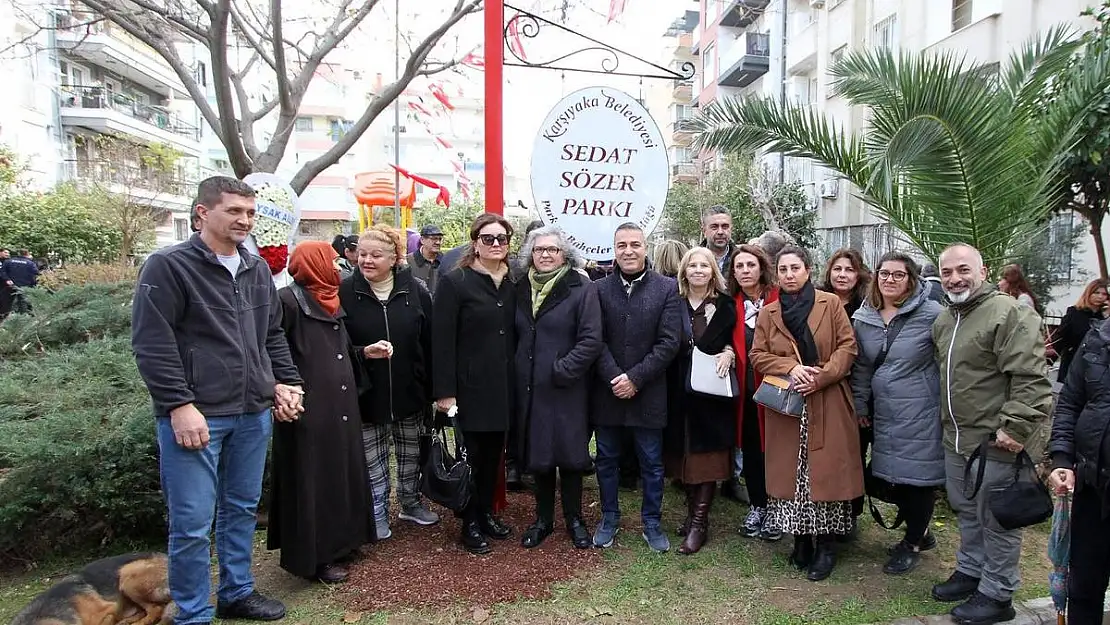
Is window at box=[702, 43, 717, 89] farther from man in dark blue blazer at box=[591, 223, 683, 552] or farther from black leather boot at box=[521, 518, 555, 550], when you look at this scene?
black leather boot at box=[521, 518, 555, 550]

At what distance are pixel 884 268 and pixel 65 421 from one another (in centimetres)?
489

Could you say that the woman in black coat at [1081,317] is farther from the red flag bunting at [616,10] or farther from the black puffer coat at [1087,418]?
the red flag bunting at [616,10]

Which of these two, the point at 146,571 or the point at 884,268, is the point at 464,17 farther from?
the point at 146,571

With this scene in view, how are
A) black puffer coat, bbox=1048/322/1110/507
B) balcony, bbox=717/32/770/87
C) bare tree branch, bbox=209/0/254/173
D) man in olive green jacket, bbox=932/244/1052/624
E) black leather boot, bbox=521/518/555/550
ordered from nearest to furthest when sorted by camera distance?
black puffer coat, bbox=1048/322/1110/507 < man in olive green jacket, bbox=932/244/1052/624 < black leather boot, bbox=521/518/555/550 < bare tree branch, bbox=209/0/254/173 < balcony, bbox=717/32/770/87

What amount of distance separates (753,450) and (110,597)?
363 centimetres

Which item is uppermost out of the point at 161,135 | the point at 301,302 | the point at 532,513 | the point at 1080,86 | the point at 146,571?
the point at 161,135

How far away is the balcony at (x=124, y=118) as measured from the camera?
2500 cm

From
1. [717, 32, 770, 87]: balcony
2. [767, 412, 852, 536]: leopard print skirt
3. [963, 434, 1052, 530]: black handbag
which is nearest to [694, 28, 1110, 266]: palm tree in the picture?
[767, 412, 852, 536]: leopard print skirt

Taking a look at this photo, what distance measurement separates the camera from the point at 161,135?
3031 centimetres

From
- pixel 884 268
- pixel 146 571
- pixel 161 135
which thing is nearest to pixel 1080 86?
pixel 884 268

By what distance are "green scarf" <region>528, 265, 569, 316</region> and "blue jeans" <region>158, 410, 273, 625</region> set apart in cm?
164

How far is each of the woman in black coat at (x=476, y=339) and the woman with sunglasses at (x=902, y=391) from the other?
81.0 inches

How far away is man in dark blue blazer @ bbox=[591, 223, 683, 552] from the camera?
4142 millimetres

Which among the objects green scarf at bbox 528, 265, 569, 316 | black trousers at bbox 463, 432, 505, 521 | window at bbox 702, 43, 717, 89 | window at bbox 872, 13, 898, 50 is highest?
window at bbox 702, 43, 717, 89
